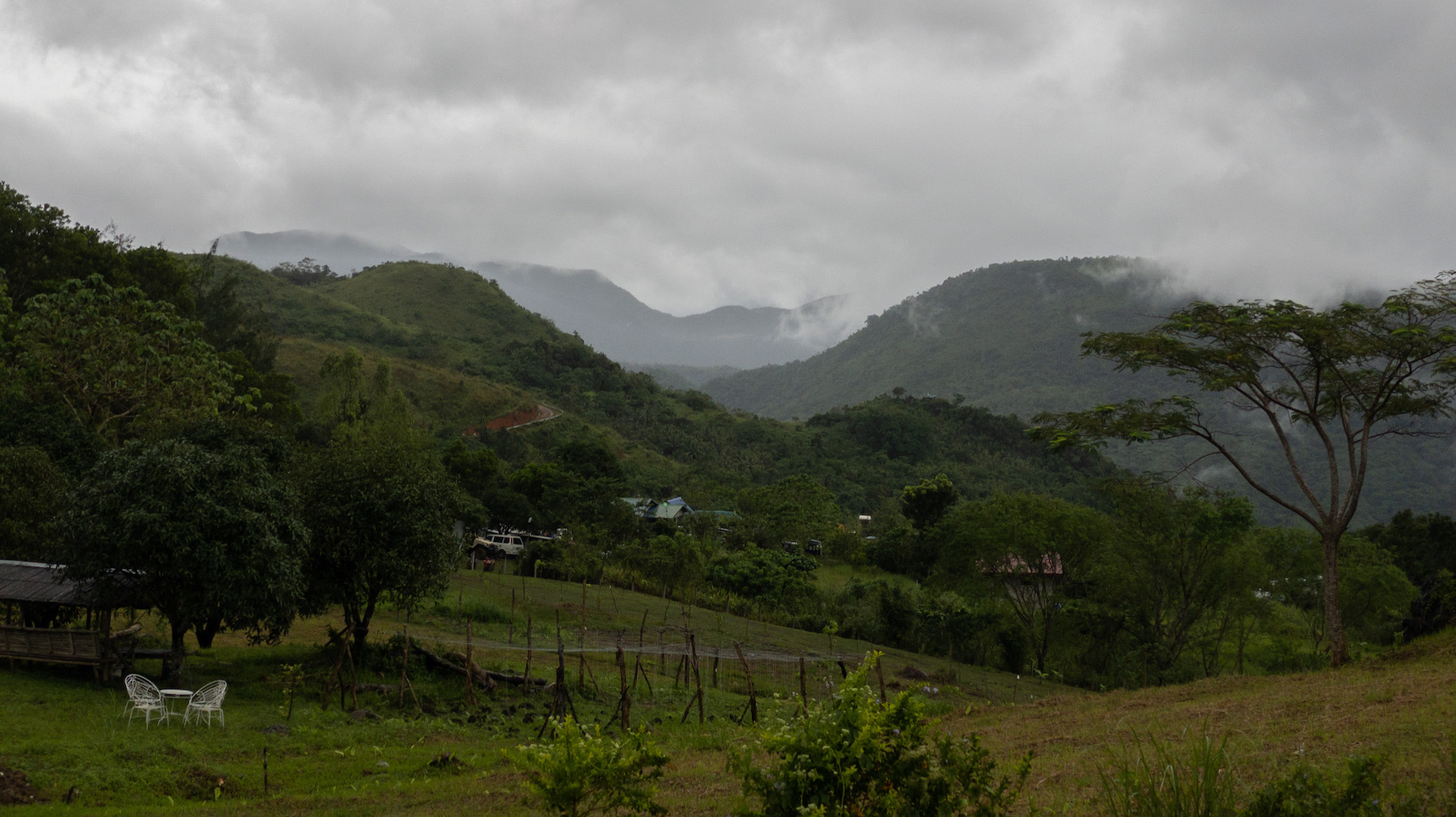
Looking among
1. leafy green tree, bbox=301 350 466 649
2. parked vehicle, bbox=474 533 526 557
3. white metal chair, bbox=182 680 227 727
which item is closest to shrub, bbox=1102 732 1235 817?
white metal chair, bbox=182 680 227 727

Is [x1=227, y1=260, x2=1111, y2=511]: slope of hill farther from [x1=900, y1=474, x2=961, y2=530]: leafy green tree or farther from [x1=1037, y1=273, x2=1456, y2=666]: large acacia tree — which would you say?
[x1=1037, y1=273, x2=1456, y2=666]: large acacia tree

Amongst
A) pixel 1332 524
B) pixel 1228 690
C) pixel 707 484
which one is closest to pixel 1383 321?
pixel 1332 524

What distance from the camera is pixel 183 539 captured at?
1255 cm

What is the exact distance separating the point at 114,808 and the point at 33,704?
4.69m

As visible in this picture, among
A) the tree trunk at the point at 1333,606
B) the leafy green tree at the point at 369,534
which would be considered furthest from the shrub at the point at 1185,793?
the leafy green tree at the point at 369,534

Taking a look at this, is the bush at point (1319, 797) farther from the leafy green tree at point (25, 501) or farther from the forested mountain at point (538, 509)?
the leafy green tree at point (25, 501)

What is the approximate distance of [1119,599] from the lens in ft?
88.0

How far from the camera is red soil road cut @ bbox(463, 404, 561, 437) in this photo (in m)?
66.3

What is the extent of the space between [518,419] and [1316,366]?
63.7 metres

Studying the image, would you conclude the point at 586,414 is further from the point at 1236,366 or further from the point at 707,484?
the point at 1236,366

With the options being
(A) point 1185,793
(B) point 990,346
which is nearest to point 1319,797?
(A) point 1185,793

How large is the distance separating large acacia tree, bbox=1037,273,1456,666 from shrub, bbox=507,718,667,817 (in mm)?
11759

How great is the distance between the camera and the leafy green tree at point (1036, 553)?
91.6ft

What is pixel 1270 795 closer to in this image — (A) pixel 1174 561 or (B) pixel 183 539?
(B) pixel 183 539
